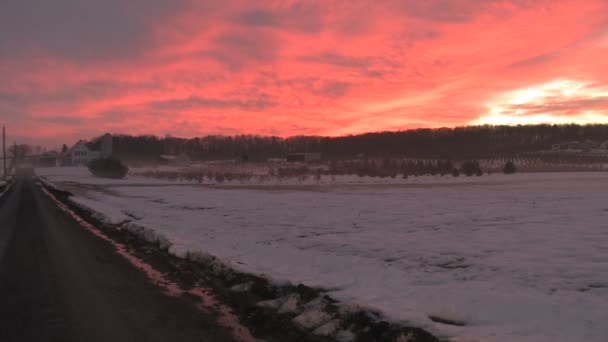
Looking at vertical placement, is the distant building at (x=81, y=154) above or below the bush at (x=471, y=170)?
above

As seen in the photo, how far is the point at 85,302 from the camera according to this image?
610 cm

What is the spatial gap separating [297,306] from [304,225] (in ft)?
24.2

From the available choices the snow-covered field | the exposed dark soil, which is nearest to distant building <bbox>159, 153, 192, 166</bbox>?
the snow-covered field

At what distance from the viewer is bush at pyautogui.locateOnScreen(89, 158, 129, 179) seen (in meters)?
57.7

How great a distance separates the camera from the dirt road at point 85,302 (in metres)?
4.93

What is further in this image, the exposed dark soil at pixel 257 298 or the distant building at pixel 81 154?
the distant building at pixel 81 154

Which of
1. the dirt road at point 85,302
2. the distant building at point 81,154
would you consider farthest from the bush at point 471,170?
the distant building at point 81,154

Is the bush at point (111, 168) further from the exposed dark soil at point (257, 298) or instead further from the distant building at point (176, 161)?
the distant building at point (176, 161)

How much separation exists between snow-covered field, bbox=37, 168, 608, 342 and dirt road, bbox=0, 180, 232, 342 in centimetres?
174

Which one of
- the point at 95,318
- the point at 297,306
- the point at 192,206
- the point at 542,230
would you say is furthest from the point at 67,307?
the point at 192,206

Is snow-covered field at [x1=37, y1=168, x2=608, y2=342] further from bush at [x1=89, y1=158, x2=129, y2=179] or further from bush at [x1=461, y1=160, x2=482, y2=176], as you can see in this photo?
bush at [x1=89, y1=158, x2=129, y2=179]

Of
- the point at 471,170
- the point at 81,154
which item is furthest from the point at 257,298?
the point at 81,154

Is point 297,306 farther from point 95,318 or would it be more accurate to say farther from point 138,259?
point 138,259

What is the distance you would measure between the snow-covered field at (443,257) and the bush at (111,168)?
43.7 m
